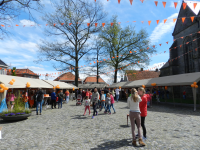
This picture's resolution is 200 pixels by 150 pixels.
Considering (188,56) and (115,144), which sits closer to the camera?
(115,144)

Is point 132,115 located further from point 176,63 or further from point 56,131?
point 176,63

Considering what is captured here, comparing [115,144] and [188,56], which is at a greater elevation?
[188,56]

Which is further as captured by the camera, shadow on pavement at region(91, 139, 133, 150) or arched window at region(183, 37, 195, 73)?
arched window at region(183, 37, 195, 73)

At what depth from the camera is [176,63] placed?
25.1 metres

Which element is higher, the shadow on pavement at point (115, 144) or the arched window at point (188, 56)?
the arched window at point (188, 56)

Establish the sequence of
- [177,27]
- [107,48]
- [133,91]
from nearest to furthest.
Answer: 1. [133,91]
2. [177,27]
3. [107,48]

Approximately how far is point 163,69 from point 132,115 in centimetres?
2842

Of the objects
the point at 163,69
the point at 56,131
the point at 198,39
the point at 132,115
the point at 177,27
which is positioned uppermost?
the point at 177,27

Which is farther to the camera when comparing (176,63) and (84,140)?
(176,63)

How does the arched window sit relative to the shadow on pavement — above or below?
above

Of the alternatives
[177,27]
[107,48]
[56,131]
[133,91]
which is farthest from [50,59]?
[177,27]

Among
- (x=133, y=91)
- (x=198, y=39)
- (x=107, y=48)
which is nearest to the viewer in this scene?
(x=133, y=91)

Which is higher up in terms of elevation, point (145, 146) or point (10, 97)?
point (10, 97)

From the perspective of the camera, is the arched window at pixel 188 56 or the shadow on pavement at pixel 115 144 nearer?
the shadow on pavement at pixel 115 144
